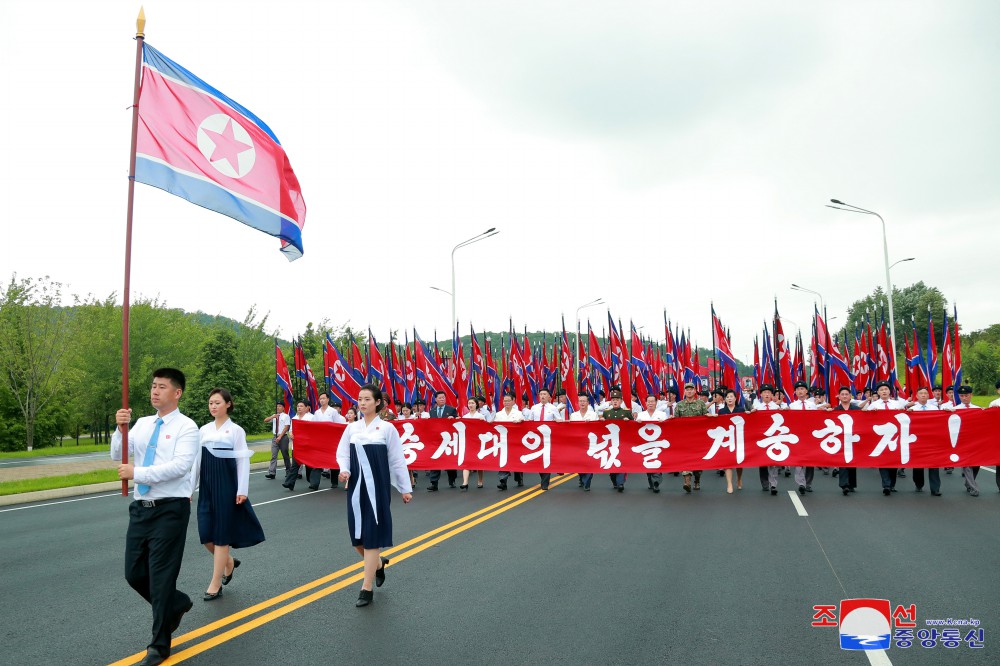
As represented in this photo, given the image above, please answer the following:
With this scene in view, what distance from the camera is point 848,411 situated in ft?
42.4

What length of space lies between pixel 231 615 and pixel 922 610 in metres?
5.34

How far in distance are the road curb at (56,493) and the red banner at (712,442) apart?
5.35m

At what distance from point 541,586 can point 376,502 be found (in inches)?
64.5

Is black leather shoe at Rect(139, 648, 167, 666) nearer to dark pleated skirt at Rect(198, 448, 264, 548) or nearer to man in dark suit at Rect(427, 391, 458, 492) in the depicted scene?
dark pleated skirt at Rect(198, 448, 264, 548)

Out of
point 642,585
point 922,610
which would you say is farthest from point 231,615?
point 922,610

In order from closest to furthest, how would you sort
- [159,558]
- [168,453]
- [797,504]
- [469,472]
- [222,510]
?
[159,558] → [168,453] → [222,510] → [797,504] → [469,472]

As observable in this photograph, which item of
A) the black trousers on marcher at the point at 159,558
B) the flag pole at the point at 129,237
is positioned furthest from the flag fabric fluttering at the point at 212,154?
the black trousers on marcher at the point at 159,558

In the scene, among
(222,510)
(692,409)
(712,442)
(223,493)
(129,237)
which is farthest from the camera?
(692,409)

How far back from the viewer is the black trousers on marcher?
4578 mm

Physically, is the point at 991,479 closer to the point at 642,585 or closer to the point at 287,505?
the point at 642,585

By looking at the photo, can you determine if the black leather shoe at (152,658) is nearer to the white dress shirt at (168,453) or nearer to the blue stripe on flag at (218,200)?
the white dress shirt at (168,453)

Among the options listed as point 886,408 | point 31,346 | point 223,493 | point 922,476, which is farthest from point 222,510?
point 31,346

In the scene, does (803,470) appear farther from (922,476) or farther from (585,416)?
(585,416)

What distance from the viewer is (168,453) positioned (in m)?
4.74
